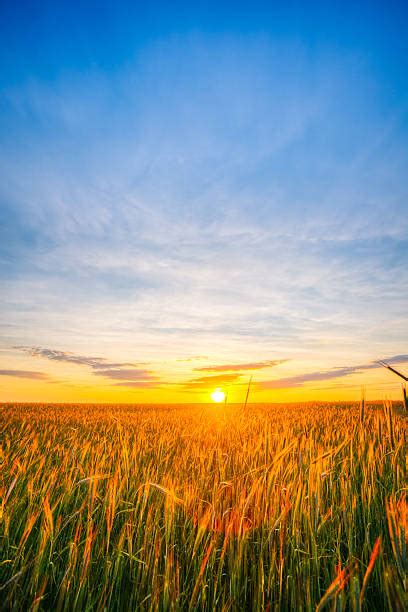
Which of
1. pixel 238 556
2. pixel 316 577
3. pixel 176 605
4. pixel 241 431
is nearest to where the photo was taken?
pixel 176 605

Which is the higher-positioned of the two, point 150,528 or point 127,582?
point 150,528

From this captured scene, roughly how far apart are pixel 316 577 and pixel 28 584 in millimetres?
1412

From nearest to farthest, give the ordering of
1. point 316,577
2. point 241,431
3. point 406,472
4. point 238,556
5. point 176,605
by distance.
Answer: point 176,605 < point 238,556 < point 316,577 < point 406,472 < point 241,431


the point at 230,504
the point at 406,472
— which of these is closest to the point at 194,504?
the point at 230,504

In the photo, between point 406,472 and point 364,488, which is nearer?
point 364,488

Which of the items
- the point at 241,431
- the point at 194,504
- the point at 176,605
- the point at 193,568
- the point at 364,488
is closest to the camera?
the point at 176,605

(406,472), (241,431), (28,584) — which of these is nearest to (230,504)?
(28,584)

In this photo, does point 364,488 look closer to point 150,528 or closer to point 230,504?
point 230,504

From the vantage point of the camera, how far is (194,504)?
2.34m

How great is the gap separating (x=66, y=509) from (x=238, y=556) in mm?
1473

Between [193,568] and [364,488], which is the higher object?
[364,488]

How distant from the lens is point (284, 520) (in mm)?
1968

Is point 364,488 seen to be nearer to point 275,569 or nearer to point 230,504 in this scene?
point 230,504

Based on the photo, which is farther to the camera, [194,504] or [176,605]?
[194,504]
